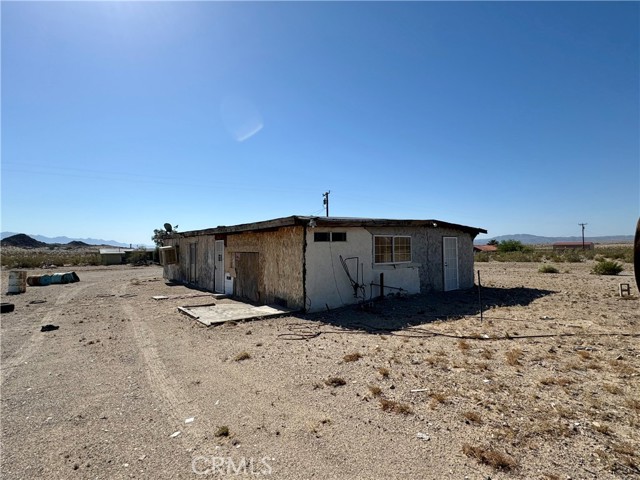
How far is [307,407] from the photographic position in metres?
3.96

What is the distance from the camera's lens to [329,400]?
413 cm

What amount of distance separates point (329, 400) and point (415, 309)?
20.4ft

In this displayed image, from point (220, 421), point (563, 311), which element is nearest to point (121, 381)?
point (220, 421)

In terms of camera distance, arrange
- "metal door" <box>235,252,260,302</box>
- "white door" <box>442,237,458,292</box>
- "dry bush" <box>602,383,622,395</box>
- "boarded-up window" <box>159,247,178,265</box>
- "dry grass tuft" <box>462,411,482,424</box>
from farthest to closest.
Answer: "boarded-up window" <box>159,247,178,265</box>, "white door" <box>442,237,458,292</box>, "metal door" <box>235,252,260,302</box>, "dry bush" <box>602,383,622,395</box>, "dry grass tuft" <box>462,411,482,424</box>

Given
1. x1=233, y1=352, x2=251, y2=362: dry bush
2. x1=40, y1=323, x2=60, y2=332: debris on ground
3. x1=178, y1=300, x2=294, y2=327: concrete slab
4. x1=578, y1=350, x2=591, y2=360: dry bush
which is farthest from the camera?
x1=178, y1=300, x2=294, y2=327: concrete slab

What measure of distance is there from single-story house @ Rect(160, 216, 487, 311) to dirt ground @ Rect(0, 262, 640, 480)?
7.03ft

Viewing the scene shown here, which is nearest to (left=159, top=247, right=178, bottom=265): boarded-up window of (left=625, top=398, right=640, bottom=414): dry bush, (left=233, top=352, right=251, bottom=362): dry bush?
(left=233, top=352, right=251, bottom=362): dry bush

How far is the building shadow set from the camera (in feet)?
26.8

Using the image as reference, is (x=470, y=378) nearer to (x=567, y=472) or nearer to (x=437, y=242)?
(x=567, y=472)

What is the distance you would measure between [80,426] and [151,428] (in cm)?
80

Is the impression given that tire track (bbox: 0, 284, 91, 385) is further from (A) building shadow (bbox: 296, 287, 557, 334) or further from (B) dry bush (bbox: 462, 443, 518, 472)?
(B) dry bush (bbox: 462, 443, 518, 472)

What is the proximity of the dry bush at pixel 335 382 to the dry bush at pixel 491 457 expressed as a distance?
1.83 m

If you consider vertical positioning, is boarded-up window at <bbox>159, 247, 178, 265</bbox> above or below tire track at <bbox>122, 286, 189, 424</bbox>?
above

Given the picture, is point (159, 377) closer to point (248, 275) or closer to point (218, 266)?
point (248, 275)
